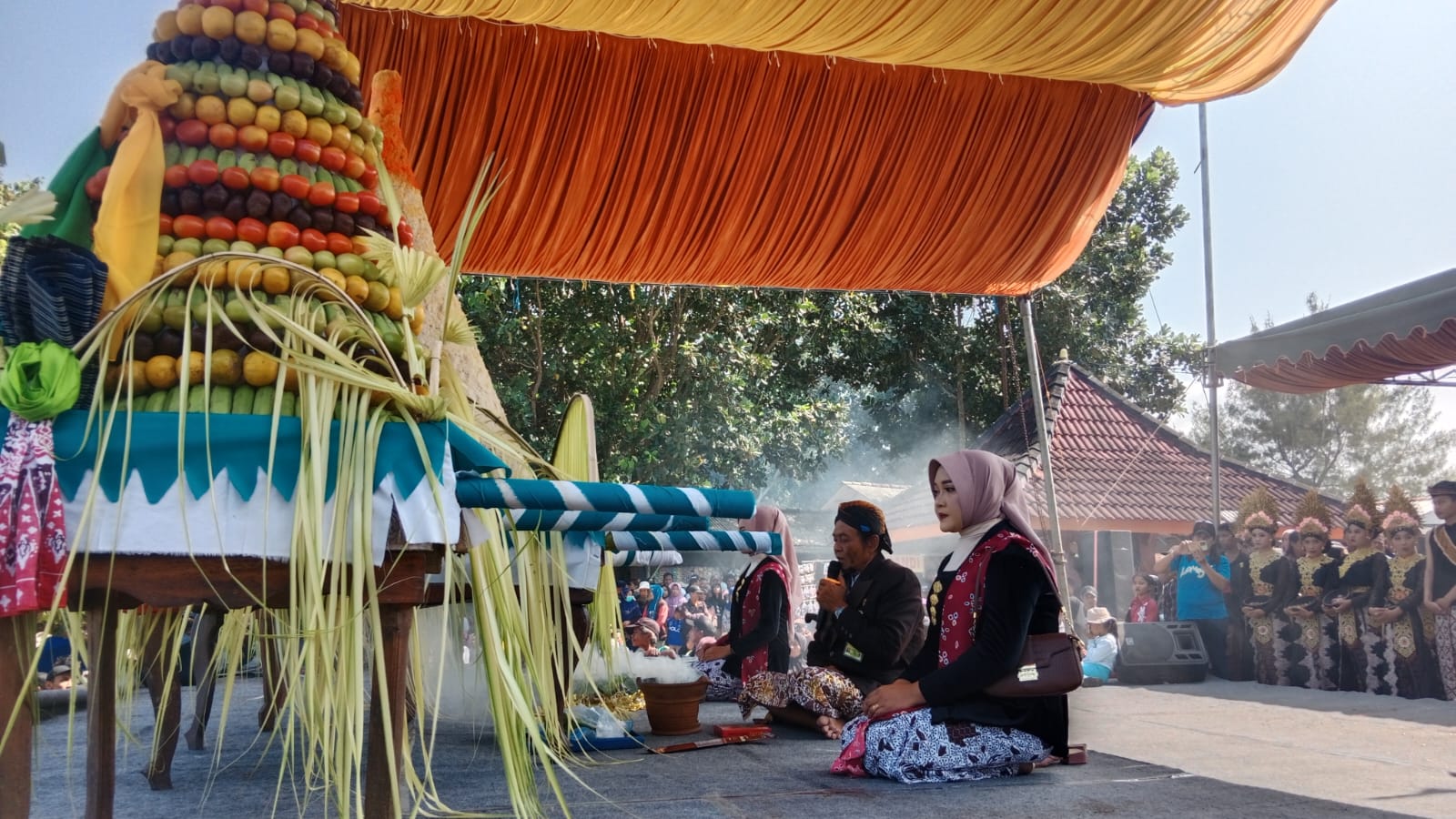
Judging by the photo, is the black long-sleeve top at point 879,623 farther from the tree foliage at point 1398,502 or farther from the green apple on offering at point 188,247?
the tree foliage at point 1398,502

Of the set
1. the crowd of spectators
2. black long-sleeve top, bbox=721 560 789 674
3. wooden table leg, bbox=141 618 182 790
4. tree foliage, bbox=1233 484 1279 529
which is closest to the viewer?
wooden table leg, bbox=141 618 182 790

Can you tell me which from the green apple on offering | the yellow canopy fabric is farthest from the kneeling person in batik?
the green apple on offering

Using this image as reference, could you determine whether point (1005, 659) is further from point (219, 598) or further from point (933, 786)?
point (219, 598)

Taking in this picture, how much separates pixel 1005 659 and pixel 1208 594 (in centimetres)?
607

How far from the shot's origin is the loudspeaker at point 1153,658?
815cm

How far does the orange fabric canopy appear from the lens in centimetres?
510

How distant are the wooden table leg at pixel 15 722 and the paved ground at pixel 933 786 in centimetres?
65

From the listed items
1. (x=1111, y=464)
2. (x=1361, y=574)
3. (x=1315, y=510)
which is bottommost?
(x=1361, y=574)

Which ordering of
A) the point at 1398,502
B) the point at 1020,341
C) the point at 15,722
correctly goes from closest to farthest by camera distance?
1. the point at 15,722
2. the point at 1398,502
3. the point at 1020,341

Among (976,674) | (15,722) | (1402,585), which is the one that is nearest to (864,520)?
(976,674)

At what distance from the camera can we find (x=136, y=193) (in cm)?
222

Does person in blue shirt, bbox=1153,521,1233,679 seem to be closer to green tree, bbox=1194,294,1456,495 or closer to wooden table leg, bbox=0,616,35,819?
wooden table leg, bbox=0,616,35,819

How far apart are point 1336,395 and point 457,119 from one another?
3826 centimetres

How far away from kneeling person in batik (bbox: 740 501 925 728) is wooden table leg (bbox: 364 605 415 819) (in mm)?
2934
